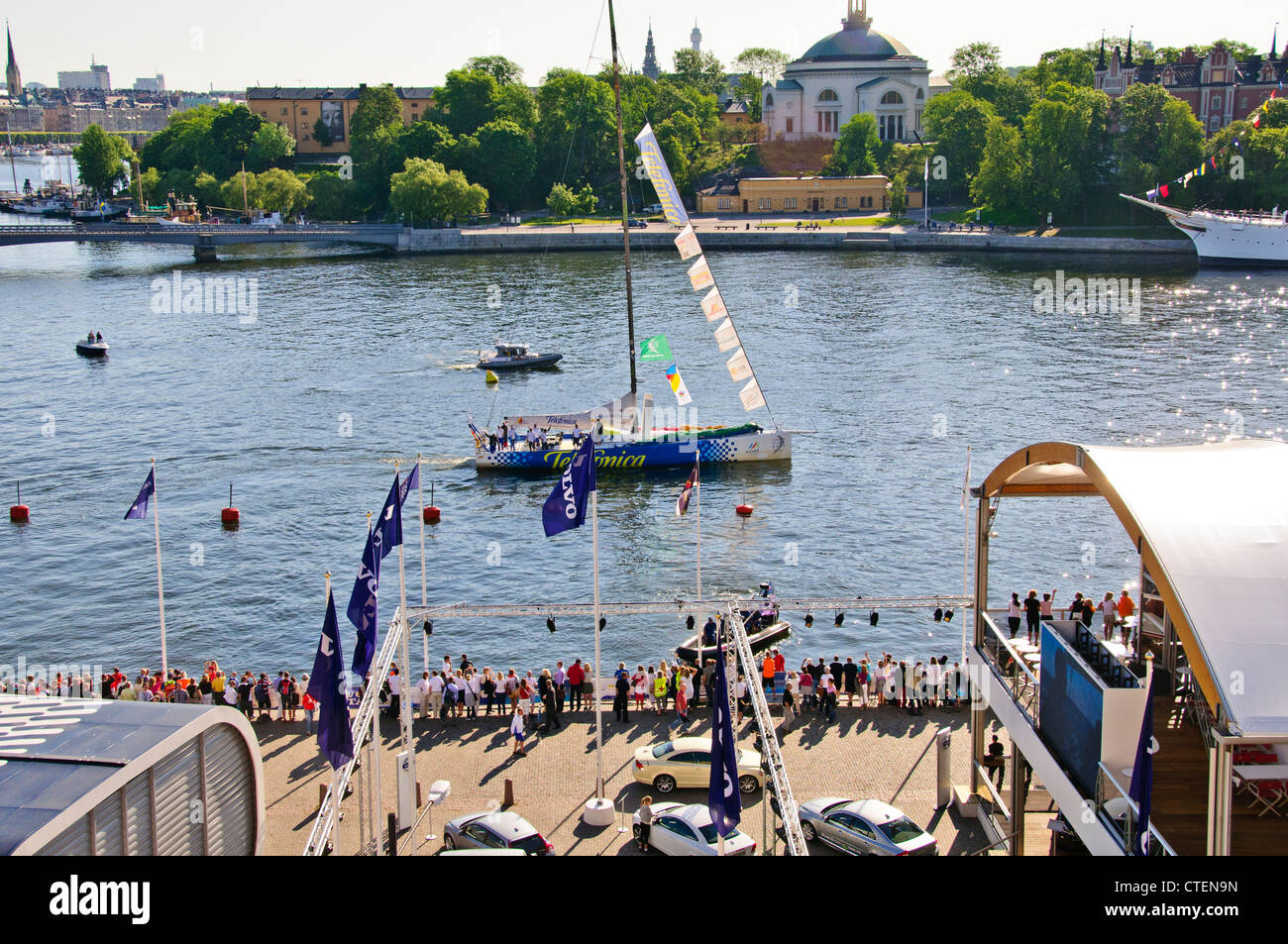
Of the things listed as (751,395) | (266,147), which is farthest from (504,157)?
(751,395)

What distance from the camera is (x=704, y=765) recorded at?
70.0ft

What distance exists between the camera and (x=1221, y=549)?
43.9 feet

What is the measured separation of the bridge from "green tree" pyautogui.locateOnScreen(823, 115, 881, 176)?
5537 centimetres

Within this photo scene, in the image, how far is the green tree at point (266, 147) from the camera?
168 metres

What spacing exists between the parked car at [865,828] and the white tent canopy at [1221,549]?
610 cm

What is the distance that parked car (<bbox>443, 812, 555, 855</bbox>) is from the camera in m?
18.7

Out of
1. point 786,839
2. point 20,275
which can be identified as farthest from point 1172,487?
point 20,275

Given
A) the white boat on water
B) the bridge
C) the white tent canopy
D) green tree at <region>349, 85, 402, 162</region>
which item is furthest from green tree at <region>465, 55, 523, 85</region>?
the white tent canopy

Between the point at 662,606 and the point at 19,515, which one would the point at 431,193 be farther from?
the point at 662,606

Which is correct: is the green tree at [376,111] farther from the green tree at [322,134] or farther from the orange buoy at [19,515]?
the orange buoy at [19,515]

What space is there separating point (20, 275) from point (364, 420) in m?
74.7

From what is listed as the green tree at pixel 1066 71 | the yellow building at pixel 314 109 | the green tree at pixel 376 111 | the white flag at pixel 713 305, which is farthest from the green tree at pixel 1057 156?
the yellow building at pixel 314 109
